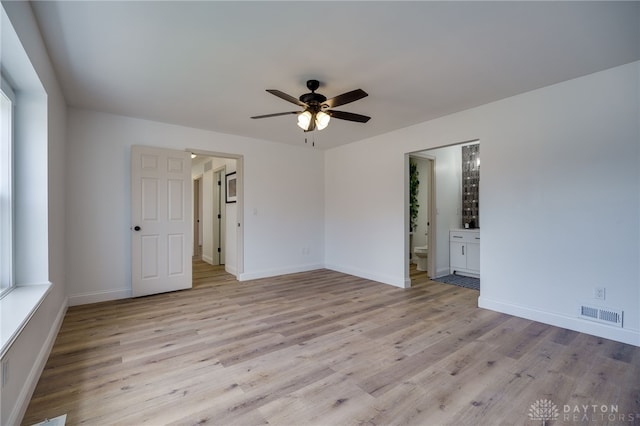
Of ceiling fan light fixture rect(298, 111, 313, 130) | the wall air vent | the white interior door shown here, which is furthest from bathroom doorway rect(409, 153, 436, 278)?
the white interior door

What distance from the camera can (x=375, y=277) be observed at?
188 inches

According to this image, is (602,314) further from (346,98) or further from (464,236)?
(346,98)

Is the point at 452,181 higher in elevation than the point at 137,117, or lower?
lower

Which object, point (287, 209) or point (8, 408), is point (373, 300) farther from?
point (8, 408)

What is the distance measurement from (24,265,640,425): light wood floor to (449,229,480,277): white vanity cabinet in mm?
1677

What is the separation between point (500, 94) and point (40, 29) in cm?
405

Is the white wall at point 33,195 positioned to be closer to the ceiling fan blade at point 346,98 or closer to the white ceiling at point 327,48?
the white ceiling at point 327,48

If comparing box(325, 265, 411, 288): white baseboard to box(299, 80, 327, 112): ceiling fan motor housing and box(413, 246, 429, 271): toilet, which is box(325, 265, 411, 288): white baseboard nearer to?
box(413, 246, 429, 271): toilet

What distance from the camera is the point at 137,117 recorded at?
152 inches

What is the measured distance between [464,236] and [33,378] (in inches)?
219

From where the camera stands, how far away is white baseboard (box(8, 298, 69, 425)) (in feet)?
5.07

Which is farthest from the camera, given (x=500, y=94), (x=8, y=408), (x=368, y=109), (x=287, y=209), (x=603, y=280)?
(x=287, y=209)

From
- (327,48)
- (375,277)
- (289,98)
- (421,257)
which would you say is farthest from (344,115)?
(421,257)

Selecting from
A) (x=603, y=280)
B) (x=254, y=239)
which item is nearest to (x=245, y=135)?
(x=254, y=239)
